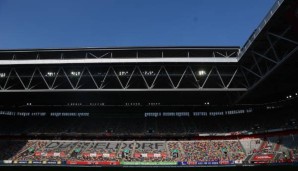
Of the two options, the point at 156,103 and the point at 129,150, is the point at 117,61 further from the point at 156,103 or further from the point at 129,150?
the point at 156,103

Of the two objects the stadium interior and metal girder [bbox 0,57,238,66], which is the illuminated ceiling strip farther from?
the stadium interior

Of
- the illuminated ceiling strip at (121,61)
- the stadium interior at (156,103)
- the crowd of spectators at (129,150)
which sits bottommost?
the crowd of spectators at (129,150)

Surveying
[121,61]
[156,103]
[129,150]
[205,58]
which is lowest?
[129,150]

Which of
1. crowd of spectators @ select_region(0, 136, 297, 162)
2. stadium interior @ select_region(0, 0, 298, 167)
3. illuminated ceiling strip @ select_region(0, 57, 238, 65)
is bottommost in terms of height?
crowd of spectators @ select_region(0, 136, 297, 162)

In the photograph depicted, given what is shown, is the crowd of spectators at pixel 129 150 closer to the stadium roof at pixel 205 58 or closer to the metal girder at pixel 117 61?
the stadium roof at pixel 205 58

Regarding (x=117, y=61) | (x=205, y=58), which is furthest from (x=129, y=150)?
(x=205, y=58)

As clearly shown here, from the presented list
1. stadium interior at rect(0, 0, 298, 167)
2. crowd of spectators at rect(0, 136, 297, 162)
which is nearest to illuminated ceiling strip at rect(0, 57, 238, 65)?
stadium interior at rect(0, 0, 298, 167)

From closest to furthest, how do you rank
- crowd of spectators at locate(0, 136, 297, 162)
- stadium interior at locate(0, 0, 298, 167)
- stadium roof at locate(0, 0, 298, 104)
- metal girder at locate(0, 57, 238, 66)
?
stadium roof at locate(0, 0, 298, 104) → metal girder at locate(0, 57, 238, 66) → stadium interior at locate(0, 0, 298, 167) → crowd of spectators at locate(0, 136, 297, 162)

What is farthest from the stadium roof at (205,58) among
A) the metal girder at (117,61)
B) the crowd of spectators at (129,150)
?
the crowd of spectators at (129,150)

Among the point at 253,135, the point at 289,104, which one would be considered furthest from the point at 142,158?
the point at 289,104

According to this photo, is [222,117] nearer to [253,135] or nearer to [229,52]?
[253,135]

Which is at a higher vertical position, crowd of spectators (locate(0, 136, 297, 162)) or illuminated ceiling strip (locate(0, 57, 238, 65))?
illuminated ceiling strip (locate(0, 57, 238, 65))

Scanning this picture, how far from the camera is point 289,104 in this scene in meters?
53.8

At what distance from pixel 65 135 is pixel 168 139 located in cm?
1958
